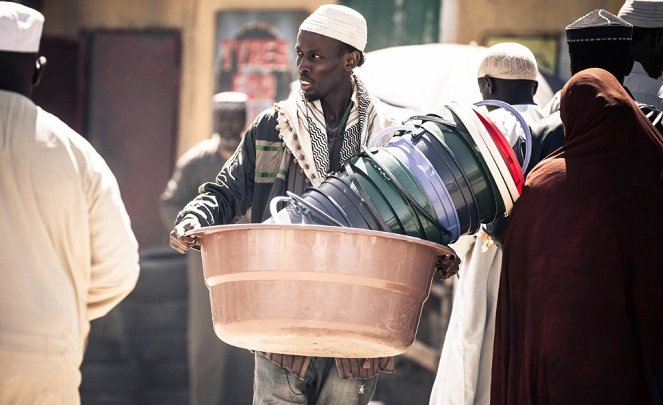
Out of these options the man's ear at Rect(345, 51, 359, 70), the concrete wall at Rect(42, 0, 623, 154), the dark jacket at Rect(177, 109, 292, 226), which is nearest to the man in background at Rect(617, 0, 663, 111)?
the man's ear at Rect(345, 51, 359, 70)

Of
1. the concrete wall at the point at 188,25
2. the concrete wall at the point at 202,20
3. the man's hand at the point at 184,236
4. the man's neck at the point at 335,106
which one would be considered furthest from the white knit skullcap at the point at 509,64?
the concrete wall at the point at 188,25

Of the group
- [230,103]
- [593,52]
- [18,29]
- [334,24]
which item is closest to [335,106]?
[334,24]

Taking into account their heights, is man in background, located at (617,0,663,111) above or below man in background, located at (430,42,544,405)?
above

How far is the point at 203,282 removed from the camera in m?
9.56

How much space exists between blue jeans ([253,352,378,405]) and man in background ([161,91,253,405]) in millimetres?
4495

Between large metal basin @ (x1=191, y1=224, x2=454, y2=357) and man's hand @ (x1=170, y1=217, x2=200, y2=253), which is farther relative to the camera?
man's hand @ (x1=170, y1=217, x2=200, y2=253)

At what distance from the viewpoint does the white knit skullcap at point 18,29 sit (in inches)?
181

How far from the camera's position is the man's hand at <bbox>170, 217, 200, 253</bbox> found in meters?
4.75

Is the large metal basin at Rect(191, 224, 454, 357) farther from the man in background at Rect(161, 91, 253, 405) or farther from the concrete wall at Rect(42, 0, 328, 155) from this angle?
the concrete wall at Rect(42, 0, 328, 155)

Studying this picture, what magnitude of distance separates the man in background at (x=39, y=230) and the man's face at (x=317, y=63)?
0.86 metres

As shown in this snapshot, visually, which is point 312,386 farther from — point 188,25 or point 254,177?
point 188,25

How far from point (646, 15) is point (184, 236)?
220 centimetres

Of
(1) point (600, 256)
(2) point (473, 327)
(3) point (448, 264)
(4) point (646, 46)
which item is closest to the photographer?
(1) point (600, 256)

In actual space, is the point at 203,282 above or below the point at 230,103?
below
